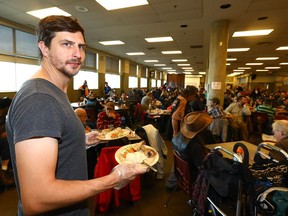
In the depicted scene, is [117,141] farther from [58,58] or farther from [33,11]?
[33,11]

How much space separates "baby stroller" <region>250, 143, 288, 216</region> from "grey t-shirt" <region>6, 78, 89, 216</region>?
1201 millimetres

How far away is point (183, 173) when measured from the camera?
2031mm

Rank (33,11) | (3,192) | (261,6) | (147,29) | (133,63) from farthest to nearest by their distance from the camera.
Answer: (133,63) → (147,29) → (33,11) → (261,6) → (3,192)

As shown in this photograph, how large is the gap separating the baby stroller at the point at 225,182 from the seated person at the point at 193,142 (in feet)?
0.98

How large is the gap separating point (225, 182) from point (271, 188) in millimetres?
296

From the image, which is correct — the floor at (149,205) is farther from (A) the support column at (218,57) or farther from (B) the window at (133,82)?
(B) the window at (133,82)

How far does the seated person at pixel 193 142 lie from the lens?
6.32 feet

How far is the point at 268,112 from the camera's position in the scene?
5574 mm

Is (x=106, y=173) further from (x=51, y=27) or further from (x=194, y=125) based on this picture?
(x=51, y=27)

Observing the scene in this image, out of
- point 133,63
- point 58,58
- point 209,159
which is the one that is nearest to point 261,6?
point 209,159

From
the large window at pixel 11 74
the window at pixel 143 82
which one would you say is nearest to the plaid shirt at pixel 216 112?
the large window at pixel 11 74

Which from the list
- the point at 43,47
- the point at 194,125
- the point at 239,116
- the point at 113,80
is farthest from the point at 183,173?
the point at 113,80

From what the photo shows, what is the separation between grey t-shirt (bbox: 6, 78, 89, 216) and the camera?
564 mm

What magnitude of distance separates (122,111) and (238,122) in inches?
141
